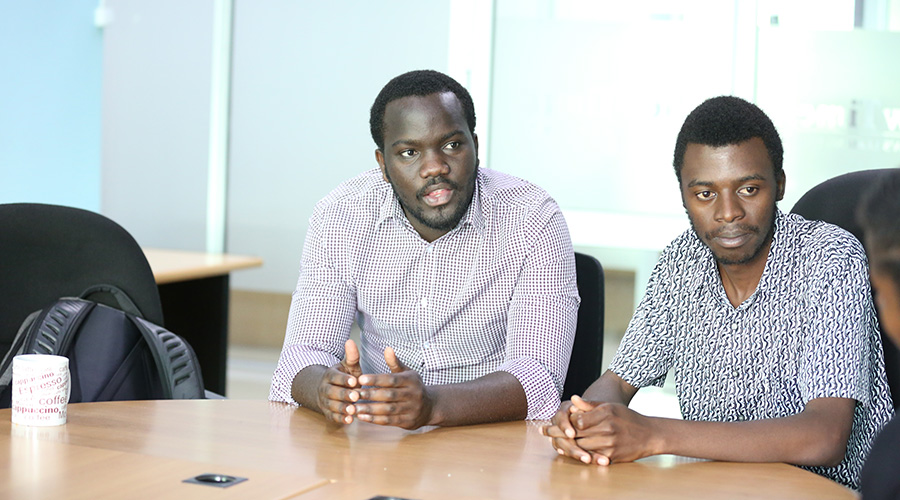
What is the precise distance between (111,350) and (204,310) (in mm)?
1635

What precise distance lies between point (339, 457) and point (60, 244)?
Result: 1101 mm

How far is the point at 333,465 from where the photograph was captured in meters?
1.38

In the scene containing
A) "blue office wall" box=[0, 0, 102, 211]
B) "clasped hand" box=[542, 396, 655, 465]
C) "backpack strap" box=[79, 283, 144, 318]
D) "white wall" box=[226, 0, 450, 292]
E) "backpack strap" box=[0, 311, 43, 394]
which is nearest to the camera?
"clasped hand" box=[542, 396, 655, 465]

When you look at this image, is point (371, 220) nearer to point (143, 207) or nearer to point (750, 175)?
point (750, 175)

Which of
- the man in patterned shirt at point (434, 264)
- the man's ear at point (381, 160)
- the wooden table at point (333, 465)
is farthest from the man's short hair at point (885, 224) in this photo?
the man's ear at point (381, 160)

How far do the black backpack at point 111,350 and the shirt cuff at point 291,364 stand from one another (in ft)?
0.76

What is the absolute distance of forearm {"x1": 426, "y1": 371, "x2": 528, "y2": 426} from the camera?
5.41 feet

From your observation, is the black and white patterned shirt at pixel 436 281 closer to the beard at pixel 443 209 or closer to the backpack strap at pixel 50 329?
the beard at pixel 443 209

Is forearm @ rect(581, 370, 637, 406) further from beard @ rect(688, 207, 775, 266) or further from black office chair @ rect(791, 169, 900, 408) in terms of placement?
black office chair @ rect(791, 169, 900, 408)

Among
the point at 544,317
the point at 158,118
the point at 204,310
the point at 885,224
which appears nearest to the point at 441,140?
the point at 544,317

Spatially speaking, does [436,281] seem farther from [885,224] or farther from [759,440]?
[885,224]

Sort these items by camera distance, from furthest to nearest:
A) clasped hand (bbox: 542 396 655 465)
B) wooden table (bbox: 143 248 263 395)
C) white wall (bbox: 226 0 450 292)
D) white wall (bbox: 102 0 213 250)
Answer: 1. white wall (bbox: 102 0 213 250)
2. white wall (bbox: 226 0 450 292)
3. wooden table (bbox: 143 248 263 395)
4. clasped hand (bbox: 542 396 655 465)

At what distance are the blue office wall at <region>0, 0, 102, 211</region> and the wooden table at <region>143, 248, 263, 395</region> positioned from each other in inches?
65.0

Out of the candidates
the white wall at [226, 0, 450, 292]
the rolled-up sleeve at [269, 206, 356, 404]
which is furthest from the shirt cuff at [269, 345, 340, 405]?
the white wall at [226, 0, 450, 292]
